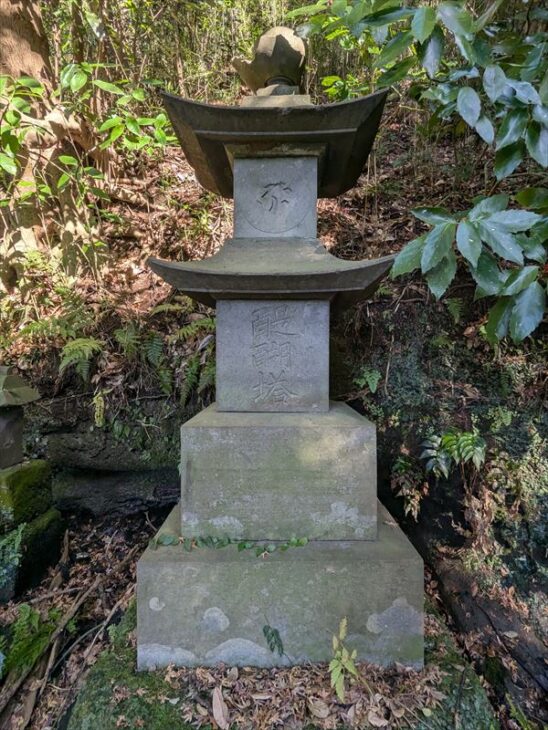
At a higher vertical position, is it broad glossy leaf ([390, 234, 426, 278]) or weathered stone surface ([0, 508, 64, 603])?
broad glossy leaf ([390, 234, 426, 278])

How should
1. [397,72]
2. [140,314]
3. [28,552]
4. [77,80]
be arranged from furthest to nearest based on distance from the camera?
[140,314] < [28,552] < [77,80] < [397,72]

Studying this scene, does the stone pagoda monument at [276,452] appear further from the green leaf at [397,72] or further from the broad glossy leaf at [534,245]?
the broad glossy leaf at [534,245]

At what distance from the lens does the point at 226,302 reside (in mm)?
2344

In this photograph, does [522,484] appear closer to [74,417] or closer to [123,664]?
[123,664]

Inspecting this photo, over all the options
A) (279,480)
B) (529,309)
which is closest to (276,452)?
(279,480)

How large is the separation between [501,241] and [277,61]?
1.81 meters

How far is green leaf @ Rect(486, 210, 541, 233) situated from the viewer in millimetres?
1580

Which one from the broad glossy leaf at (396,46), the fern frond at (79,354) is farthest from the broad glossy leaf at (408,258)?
the fern frond at (79,354)

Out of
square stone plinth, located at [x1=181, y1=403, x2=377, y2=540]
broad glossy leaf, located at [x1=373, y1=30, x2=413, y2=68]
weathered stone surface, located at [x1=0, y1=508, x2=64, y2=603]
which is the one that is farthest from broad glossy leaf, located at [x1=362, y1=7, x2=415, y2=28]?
weathered stone surface, located at [x1=0, y1=508, x2=64, y2=603]

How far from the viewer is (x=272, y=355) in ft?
7.67

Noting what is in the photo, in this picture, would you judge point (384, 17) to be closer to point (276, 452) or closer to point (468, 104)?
point (468, 104)

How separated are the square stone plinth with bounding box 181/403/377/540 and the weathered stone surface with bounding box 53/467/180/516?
157cm

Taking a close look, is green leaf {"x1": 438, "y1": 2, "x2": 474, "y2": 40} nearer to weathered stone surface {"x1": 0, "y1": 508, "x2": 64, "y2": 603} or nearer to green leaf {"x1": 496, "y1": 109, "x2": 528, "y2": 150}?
green leaf {"x1": 496, "y1": 109, "x2": 528, "y2": 150}

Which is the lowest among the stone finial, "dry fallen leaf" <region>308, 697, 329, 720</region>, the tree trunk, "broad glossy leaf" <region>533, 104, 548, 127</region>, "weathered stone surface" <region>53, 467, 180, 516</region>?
"dry fallen leaf" <region>308, 697, 329, 720</region>
